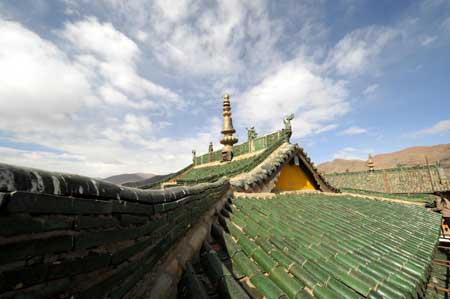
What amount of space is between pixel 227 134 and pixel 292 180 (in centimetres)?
449

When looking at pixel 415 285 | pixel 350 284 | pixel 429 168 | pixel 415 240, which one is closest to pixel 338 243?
pixel 415 285

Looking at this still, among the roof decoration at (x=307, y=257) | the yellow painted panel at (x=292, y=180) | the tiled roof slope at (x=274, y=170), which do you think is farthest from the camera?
the yellow painted panel at (x=292, y=180)

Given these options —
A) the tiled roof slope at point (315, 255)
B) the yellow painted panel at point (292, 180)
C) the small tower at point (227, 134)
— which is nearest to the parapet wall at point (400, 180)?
the yellow painted panel at point (292, 180)

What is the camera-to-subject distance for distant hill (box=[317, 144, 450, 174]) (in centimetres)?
7725

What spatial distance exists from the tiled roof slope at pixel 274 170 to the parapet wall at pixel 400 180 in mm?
17160

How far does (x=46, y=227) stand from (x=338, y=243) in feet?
14.0

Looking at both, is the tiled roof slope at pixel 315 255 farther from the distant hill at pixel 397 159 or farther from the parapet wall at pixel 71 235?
the distant hill at pixel 397 159

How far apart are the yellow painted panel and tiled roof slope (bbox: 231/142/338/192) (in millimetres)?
323

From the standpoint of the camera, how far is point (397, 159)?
3442 inches

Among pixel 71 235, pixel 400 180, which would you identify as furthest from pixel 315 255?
pixel 400 180

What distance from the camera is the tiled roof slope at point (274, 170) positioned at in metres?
5.90

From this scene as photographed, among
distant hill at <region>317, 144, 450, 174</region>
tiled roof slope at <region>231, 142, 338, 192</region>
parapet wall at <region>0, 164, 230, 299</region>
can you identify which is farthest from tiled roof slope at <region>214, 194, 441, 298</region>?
distant hill at <region>317, 144, 450, 174</region>

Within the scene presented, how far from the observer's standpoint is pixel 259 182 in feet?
20.7

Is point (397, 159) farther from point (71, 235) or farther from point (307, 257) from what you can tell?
Result: point (71, 235)
